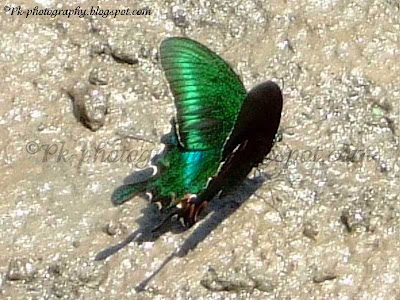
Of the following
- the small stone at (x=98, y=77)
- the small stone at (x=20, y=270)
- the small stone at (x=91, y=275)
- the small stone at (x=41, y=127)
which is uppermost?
the small stone at (x=98, y=77)

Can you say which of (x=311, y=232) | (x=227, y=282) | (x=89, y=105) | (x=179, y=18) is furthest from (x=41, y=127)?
(x=311, y=232)

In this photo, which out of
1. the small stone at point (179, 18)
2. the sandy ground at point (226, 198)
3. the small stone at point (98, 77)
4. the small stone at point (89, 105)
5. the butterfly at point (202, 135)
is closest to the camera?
the butterfly at point (202, 135)

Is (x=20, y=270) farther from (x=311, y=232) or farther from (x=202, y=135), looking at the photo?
(x=311, y=232)

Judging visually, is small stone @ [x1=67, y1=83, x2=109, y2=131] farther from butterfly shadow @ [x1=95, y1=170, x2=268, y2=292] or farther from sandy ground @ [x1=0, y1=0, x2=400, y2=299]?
butterfly shadow @ [x1=95, y1=170, x2=268, y2=292]

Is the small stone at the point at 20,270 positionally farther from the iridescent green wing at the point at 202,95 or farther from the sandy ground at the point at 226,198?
the iridescent green wing at the point at 202,95

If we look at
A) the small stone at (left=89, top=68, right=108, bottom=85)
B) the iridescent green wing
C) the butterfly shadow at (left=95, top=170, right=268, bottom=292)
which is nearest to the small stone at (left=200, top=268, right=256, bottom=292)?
the butterfly shadow at (left=95, top=170, right=268, bottom=292)

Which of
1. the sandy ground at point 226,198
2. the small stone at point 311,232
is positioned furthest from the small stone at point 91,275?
the small stone at point 311,232

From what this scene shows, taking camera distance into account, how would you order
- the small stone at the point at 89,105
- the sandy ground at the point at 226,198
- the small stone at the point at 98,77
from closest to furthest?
the sandy ground at the point at 226,198 → the small stone at the point at 89,105 → the small stone at the point at 98,77
